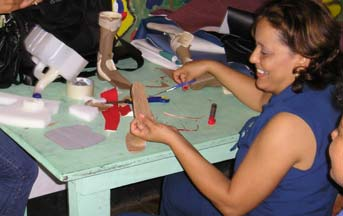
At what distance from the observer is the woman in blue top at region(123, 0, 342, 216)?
47.4 inches

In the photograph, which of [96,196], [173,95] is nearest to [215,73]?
[173,95]

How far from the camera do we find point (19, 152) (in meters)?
1.57

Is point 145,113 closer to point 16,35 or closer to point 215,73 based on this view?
point 215,73

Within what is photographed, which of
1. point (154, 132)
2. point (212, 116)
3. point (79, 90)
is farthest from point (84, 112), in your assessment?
point (212, 116)

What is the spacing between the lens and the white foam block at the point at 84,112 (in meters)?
1.41

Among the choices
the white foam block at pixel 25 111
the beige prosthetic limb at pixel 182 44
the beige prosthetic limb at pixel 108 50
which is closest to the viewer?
the white foam block at pixel 25 111

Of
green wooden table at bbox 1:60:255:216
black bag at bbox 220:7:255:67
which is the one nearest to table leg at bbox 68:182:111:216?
green wooden table at bbox 1:60:255:216

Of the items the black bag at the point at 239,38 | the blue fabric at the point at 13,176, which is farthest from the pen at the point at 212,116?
the blue fabric at the point at 13,176

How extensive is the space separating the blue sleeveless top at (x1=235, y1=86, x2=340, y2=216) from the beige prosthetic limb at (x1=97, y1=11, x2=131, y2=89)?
1.57 ft

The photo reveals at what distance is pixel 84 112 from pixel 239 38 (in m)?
0.71

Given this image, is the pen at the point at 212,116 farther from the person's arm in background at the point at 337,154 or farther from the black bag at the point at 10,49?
the black bag at the point at 10,49

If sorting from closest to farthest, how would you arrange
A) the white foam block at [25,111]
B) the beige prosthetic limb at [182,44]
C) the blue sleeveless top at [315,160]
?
the blue sleeveless top at [315,160]
the white foam block at [25,111]
the beige prosthetic limb at [182,44]

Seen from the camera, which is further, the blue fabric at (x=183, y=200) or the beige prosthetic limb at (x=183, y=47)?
the beige prosthetic limb at (x=183, y=47)

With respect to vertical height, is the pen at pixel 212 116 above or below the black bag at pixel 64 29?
below
